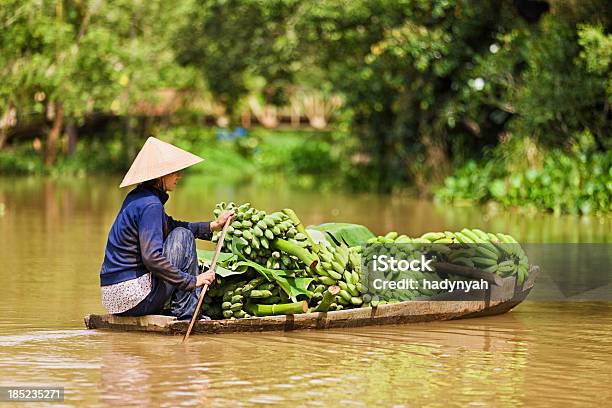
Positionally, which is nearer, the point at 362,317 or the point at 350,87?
the point at 362,317

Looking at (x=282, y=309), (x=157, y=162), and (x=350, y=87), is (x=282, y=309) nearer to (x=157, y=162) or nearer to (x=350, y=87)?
(x=157, y=162)

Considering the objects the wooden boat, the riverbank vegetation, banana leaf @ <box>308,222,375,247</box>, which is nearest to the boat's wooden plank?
the wooden boat

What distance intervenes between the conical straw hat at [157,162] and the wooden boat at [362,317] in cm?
89

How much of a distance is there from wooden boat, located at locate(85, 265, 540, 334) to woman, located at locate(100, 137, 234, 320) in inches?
3.7

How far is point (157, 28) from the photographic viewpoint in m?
30.4

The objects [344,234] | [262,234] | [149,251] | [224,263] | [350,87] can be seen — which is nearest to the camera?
[149,251]

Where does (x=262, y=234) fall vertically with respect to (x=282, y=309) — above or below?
above

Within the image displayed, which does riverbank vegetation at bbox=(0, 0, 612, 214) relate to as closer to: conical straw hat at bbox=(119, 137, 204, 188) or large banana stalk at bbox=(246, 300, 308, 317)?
large banana stalk at bbox=(246, 300, 308, 317)

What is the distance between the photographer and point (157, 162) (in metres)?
8.27

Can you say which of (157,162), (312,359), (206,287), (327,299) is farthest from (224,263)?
(312,359)

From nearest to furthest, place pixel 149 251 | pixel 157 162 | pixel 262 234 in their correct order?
pixel 149 251
pixel 157 162
pixel 262 234

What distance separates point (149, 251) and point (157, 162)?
0.59 m

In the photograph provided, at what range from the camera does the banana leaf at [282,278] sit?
855 cm

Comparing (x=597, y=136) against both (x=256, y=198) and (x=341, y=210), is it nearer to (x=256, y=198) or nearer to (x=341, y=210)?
(x=341, y=210)
